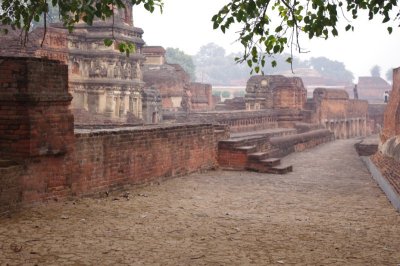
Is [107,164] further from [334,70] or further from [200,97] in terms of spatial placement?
[334,70]

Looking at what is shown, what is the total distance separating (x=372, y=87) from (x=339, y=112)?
4687 centimetres

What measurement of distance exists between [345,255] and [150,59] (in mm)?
33834

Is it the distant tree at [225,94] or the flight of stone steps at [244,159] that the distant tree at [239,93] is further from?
the flight of stone steps at [244,159]

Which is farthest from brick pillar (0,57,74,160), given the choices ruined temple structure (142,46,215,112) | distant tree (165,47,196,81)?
distant tree (165,47,196,81)

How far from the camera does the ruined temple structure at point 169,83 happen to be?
33781mm

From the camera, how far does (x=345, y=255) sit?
4.45 meters

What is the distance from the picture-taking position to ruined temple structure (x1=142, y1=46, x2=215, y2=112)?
33.8 m

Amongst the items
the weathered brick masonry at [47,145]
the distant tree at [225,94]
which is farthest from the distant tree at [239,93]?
the weathered brick masonry at [47,145]

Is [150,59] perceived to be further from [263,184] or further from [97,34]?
[263,184]

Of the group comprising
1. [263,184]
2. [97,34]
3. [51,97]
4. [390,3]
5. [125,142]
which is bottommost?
[263,184]

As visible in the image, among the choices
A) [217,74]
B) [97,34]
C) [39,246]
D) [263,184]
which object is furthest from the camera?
[217,74]

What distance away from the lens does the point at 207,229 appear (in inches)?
209

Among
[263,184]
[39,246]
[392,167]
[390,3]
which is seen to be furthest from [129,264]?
[392,167]

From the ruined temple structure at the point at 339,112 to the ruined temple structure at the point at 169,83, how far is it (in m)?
8.97
